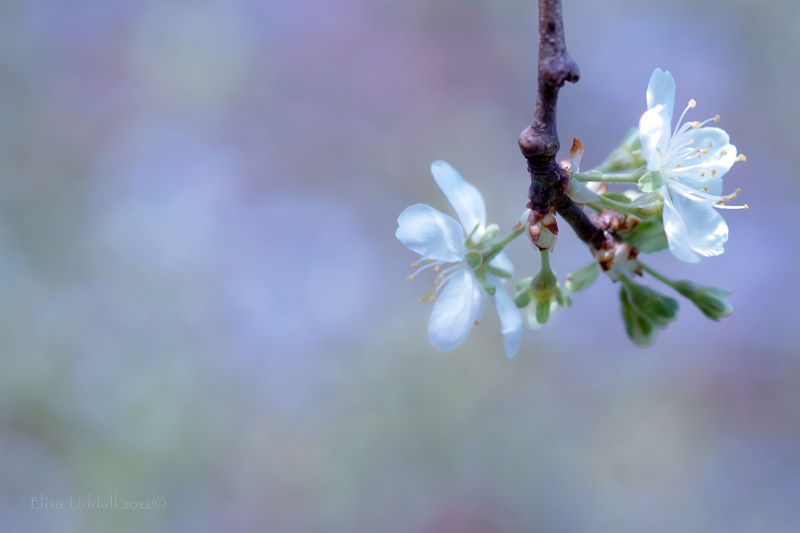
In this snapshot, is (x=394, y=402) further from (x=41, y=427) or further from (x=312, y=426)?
(x=41, y=427)

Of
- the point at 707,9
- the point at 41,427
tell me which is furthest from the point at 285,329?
the point at 707,9

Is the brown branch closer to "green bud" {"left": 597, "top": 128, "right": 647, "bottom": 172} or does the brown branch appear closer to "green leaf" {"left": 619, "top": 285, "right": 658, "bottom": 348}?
"green bud" {"left": 597, "top": 128, "right": 647, "bottom": 172}

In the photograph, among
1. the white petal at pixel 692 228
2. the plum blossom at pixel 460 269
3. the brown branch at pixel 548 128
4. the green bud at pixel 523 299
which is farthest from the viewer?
the green bud at pixel 523 299

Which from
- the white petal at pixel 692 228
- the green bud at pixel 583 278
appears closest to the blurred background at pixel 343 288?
the green bud at pixel 583 278

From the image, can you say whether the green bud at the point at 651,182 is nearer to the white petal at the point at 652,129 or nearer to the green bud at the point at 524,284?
the white petal at the point at 652,129

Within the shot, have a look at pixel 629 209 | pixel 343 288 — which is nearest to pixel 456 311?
pixel 629 209
